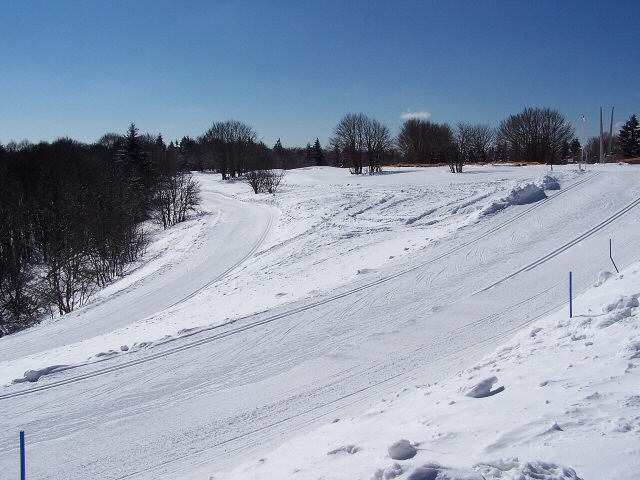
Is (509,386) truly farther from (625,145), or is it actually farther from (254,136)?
(254,136)

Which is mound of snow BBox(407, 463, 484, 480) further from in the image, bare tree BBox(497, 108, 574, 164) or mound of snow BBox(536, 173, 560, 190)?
bare tree BBox(497, 108, 574, 164)

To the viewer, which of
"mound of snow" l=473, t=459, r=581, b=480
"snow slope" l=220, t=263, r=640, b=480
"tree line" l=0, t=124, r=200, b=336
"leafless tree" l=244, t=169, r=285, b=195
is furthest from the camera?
"leafless tree" l=244, t=169, r=285, b=195

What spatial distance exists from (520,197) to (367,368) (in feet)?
54.9

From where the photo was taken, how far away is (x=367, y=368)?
9.09 metres

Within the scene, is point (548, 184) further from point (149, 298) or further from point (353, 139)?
point (353, 139)

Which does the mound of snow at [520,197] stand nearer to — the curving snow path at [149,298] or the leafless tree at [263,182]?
the curving snow path at [149,298]

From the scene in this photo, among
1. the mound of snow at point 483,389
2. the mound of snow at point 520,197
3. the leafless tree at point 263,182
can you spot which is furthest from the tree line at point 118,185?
the mound of snow at point 483,389

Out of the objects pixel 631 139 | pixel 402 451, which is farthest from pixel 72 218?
pixel 631 139

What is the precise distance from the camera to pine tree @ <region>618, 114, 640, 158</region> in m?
69.4

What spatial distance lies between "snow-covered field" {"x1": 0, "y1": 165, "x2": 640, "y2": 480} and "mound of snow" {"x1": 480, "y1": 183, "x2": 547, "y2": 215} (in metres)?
1.51

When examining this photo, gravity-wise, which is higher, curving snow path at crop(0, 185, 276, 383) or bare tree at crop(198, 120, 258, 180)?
bare tree at crop(198, 120, 258, 180)

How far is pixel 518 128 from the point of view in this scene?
254 feet

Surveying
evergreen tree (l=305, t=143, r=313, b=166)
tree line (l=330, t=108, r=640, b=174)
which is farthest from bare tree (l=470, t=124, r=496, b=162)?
evergreen tree (l=305, t=143, r=313, b=166)


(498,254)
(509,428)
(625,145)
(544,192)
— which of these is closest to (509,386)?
(509,428)
